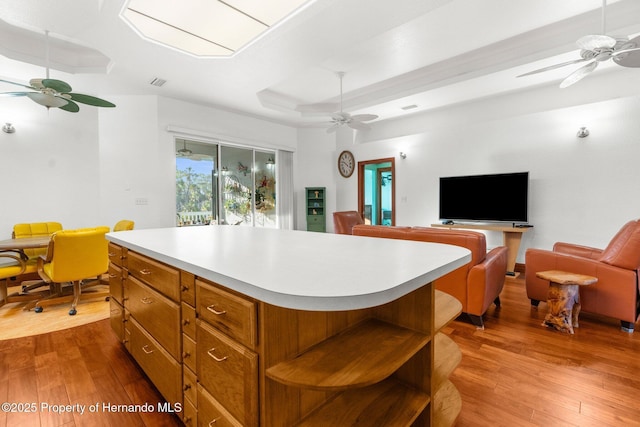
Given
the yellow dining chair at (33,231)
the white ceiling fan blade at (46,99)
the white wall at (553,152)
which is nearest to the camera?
the white ceiling fan blade at (46,99)

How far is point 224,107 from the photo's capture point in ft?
17.8

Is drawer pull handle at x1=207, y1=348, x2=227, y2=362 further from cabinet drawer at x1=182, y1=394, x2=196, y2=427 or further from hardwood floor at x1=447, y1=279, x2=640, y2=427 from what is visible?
hardwood floor at x1=447, y1=279, x2=640, y2=427

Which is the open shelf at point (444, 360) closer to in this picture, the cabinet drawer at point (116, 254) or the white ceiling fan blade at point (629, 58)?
the cabinet drawer at point (116, 254)

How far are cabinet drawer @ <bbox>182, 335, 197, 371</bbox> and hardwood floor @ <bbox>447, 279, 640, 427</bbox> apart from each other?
1.33 meters

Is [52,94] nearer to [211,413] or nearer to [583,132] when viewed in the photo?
[211,413]

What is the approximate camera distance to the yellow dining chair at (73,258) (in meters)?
2.68

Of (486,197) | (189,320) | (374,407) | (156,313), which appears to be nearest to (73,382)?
(156,313)

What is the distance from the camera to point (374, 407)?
1033 millimetres

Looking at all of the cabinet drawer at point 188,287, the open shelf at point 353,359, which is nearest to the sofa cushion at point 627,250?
the open shelf at point 353,359

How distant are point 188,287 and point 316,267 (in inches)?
22.6

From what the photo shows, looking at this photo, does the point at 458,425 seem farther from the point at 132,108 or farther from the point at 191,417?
the point at 132,108

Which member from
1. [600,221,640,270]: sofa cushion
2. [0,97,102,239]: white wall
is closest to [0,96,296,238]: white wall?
[0,97,102,239]: white wall

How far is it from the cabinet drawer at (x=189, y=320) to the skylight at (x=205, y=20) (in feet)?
8.45

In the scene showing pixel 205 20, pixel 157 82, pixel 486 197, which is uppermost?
pixel 205 20
